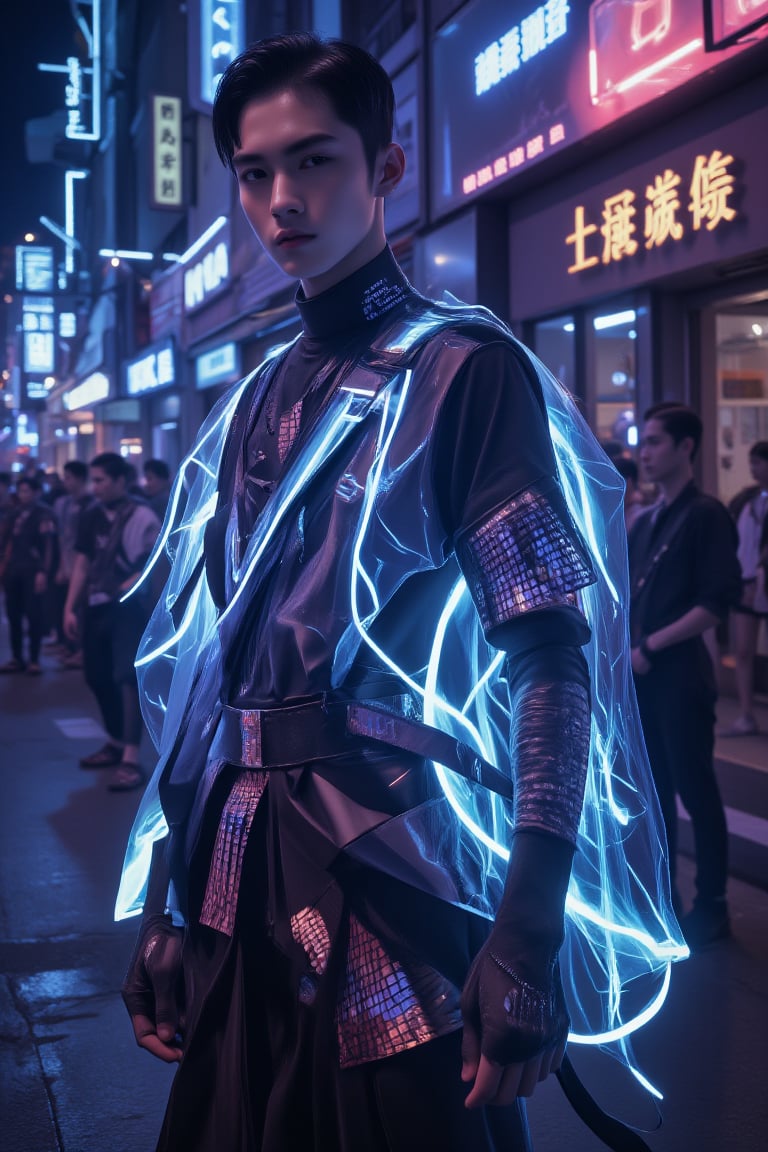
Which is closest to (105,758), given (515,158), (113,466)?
Result: (113,466)

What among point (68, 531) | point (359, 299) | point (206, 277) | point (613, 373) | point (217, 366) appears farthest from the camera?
point (217, 366)

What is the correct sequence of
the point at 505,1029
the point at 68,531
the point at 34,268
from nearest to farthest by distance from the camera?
the point at 505,1029 < the point at 68,531 < the point at 34,268

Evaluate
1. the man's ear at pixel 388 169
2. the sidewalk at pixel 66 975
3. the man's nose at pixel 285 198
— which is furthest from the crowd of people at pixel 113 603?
the man's nose at pixel 285 198

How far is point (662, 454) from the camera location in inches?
195

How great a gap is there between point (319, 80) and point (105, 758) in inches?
268

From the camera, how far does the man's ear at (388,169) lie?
1.75m

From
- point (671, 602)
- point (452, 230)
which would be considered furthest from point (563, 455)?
point (452, 230)

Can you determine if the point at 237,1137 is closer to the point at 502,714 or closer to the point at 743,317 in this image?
the point at 502,714

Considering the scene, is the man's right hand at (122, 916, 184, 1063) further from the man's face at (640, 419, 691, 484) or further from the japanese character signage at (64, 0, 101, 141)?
the japanese character signage at (64, 0, 101, 141)

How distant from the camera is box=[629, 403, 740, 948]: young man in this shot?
15.5ft

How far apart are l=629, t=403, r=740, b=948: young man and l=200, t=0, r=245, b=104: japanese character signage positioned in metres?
13.7

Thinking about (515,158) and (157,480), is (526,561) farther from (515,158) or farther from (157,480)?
(157,480)

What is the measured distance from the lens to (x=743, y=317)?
9227mm

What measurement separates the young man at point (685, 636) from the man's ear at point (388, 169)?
322cm
